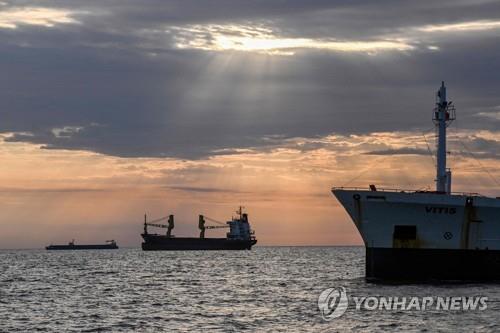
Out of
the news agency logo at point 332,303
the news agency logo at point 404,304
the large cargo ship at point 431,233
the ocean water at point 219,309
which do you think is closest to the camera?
the ocean water at point 219,309

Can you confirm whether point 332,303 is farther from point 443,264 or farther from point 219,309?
point 443,264

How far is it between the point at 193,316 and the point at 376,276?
68.8 feet

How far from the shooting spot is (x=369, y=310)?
48.7 metres

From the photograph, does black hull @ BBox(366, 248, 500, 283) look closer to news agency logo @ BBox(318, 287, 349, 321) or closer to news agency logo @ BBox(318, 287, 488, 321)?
news agency logo @ BBox(318, 287, 349, 321)

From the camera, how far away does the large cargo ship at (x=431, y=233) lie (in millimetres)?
61938

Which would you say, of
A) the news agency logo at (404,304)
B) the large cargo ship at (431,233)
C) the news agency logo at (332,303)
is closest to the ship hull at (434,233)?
the large cargo ship at (431,233)

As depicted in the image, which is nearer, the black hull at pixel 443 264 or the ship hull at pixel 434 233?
the ship hull at pixel 434 233

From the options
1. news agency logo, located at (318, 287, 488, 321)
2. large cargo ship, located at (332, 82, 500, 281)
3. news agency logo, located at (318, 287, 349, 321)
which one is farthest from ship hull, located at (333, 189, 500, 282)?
news agency logo, located at (318, 287, 488, 321)

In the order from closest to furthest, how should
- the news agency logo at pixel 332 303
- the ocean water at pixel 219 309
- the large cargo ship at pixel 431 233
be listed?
the ocean water at pixel 219 309 < the news agency logo at pixel 332 303 < the large cargo ship at pixel 431 233

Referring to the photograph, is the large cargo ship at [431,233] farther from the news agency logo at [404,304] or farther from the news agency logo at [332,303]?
the news agency logo at [404,304]

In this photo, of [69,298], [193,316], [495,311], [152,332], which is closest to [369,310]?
[495,311]

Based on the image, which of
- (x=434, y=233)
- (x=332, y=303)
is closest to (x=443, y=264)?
(x=434, y=233)

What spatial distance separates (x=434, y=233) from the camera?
62375mm

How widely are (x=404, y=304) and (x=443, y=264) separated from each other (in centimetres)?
1353
